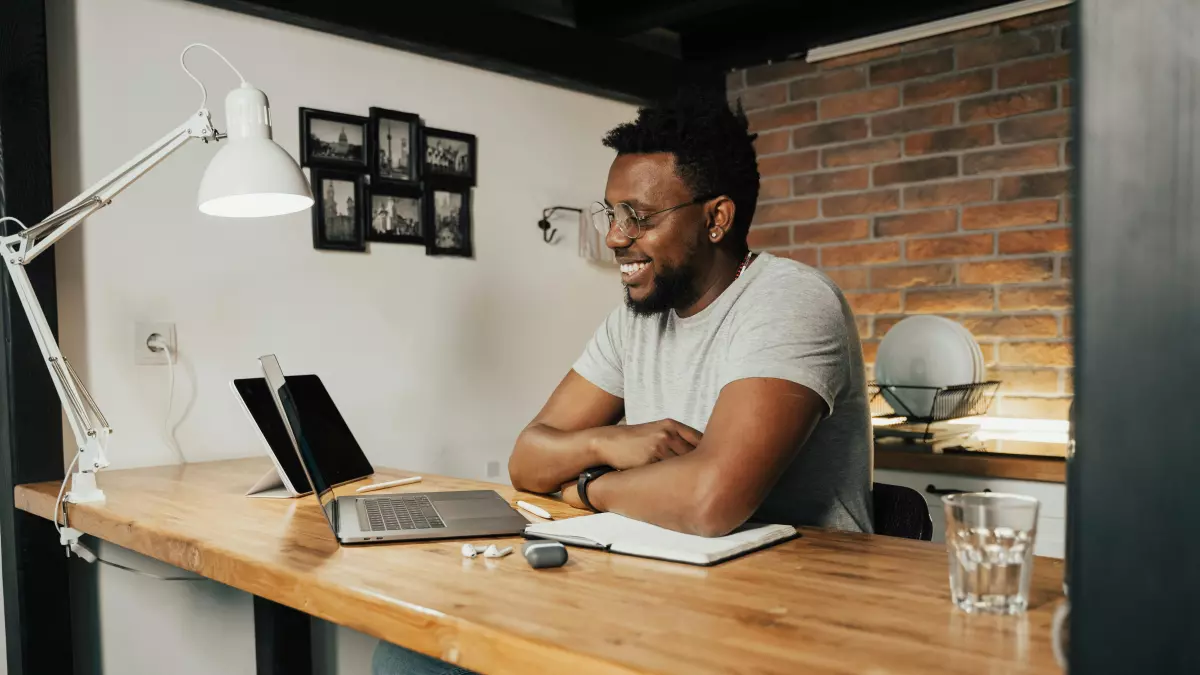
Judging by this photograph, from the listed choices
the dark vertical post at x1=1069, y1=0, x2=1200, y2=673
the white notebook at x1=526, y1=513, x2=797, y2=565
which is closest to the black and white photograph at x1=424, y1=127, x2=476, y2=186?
the white notebook at x1=526, y1=513, x2=797, y2=565

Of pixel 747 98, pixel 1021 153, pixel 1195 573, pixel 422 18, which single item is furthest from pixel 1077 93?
pixel 747 98

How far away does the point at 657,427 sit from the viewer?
4.73 ft

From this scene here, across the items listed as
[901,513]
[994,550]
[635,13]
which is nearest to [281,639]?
[901,513]

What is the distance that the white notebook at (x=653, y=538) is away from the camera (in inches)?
43.0

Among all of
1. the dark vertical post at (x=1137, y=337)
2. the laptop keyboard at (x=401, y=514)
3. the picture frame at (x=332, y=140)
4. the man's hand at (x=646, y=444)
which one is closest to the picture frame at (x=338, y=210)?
the picture frame at (x=332, y=140)

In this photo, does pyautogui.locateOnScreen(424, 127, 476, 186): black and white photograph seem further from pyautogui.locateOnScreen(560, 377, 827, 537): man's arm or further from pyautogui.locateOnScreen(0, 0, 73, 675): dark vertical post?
pyautogui.locateOnScreen(560, 377, 827, 537): man's arm

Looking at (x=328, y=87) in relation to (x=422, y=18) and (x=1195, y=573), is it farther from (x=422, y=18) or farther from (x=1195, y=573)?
(x=1195, y=573)

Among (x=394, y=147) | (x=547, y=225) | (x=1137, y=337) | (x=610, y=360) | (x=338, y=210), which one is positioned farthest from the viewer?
(x=547, y=225)

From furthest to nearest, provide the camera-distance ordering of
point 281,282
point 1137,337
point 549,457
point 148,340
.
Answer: point 281,282 → point 148,340 → point 549,457 → point 1137,337

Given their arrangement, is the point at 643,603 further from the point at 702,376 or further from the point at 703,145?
the point at 703,145

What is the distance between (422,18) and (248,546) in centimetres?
178

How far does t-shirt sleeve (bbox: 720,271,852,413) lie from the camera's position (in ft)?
4.43

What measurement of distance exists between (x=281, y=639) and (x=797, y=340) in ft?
4.29

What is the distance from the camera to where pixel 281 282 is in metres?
2.30
